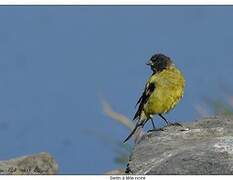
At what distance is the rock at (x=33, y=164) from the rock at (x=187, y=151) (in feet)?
3.04

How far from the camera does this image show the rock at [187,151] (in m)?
7.86

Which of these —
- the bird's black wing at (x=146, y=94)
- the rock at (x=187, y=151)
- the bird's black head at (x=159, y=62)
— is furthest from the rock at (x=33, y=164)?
the bird's black head at (x=159, y=62)

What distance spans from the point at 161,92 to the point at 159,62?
483 millimetres

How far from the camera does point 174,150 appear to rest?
8219mm

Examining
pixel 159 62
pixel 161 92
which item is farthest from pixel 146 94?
pixel 159 62

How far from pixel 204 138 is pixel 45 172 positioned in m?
1.58

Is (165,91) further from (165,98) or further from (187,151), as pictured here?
(187,151)

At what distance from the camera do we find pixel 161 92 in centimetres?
982

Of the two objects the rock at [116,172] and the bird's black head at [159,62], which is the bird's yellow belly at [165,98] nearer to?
the bird's black head at [159,62]
